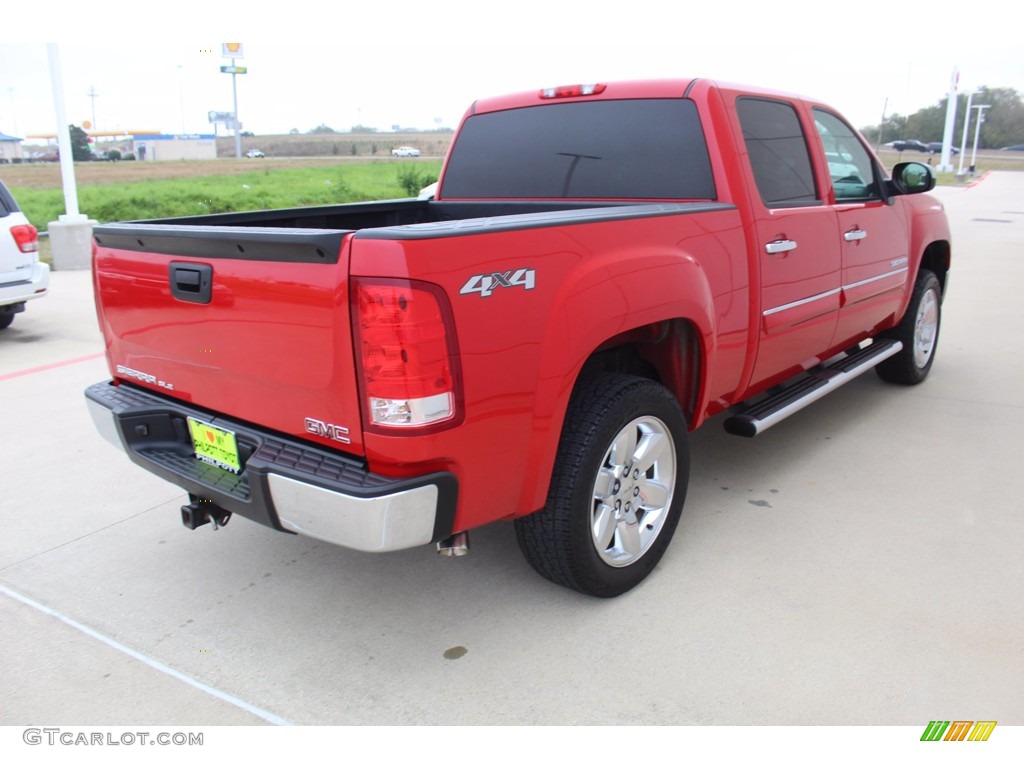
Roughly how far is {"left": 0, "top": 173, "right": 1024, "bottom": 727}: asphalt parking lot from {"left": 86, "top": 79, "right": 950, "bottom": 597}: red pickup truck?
331mm

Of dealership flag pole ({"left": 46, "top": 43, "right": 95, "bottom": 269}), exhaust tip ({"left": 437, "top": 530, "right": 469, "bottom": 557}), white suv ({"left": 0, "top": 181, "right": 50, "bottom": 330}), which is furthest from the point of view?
dealership flag pole ({"left": 46, "top": 43, "right": 95, "bottom": 269})

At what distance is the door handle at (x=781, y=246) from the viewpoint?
12.0ft

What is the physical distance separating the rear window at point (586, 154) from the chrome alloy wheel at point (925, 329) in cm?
276

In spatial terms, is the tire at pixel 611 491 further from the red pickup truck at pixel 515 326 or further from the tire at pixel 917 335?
the tire at pixel 917 335

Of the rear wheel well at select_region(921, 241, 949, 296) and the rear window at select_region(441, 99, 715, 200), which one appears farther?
the rear wheel well at select_region(921, 241, 949, 296)

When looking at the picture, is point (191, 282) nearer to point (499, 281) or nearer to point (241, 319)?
point (241, 319)

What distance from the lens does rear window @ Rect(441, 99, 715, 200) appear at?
3.70 meters

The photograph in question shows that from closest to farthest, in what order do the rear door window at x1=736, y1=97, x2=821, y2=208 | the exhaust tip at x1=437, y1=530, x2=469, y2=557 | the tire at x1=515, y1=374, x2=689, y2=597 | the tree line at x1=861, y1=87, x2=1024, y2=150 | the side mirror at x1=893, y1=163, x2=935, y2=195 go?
the exhaust tip at x1=437, y1=530, x2=469, y2=557
the tire at x1=515, y1=374, x2=689, y2=597
the rear door window at x1=736, y1=97, x2=821, y2=208
the side mirror at x1=893, y1=163, x2=935, y2=195
the tree line at x1=861, y1=87, x2=1024, y2=150

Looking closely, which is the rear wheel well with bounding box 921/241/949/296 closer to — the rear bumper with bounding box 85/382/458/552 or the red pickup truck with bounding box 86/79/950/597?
the red pickup truck with bounding box 86/79/950/597

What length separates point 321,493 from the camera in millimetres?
2357

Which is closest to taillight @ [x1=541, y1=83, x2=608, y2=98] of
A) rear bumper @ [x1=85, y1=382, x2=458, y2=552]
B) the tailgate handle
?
the tailgate handle

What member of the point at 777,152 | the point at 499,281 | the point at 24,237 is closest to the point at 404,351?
the point at 499,281

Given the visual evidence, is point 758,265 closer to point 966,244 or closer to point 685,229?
point 685,229

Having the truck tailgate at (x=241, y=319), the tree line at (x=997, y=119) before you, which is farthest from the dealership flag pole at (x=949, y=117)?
the truck tailgate at (x=241, y=319)
